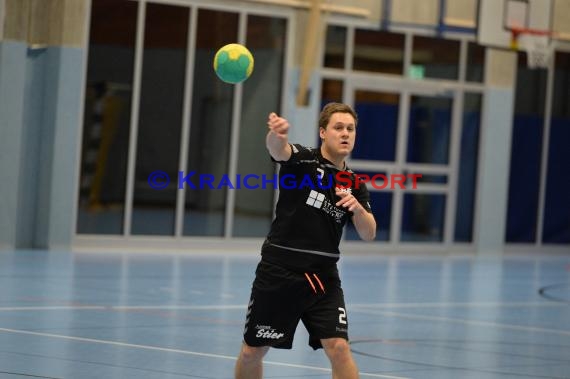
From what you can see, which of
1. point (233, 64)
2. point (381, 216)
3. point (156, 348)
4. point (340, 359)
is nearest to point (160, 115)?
point (381, 216)

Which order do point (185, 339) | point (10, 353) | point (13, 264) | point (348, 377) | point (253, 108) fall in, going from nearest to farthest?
point (348, 377) < point (10, 353) < point (185, 339) < point (13, 264) < point (253, 108)

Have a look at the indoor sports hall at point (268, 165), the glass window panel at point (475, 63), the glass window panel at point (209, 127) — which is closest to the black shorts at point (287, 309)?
the indoor sports hall at point (268, 165)

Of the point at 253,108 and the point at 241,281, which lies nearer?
the point at 241,281

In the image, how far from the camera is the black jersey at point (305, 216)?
598cm

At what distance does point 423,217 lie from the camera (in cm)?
2000

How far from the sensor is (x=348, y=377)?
5.76 m

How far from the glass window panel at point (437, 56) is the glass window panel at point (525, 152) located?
5.50ft

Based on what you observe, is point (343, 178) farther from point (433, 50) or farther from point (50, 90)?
point (433, 50)

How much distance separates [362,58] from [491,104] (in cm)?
274

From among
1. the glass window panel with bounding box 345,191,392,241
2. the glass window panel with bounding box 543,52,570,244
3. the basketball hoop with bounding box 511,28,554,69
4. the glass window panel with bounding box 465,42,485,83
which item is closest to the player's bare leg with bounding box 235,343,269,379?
the glass window panel with bounding box 345,191,392,241

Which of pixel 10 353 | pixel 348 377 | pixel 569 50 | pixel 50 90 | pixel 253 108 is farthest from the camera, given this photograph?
pixel 569 50

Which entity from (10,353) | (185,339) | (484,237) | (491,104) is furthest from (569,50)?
(10,353)

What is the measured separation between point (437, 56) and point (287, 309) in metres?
14.3

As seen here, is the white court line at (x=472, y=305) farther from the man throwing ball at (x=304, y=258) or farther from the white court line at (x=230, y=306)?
the man throwing ball at (x=304, y=258)
